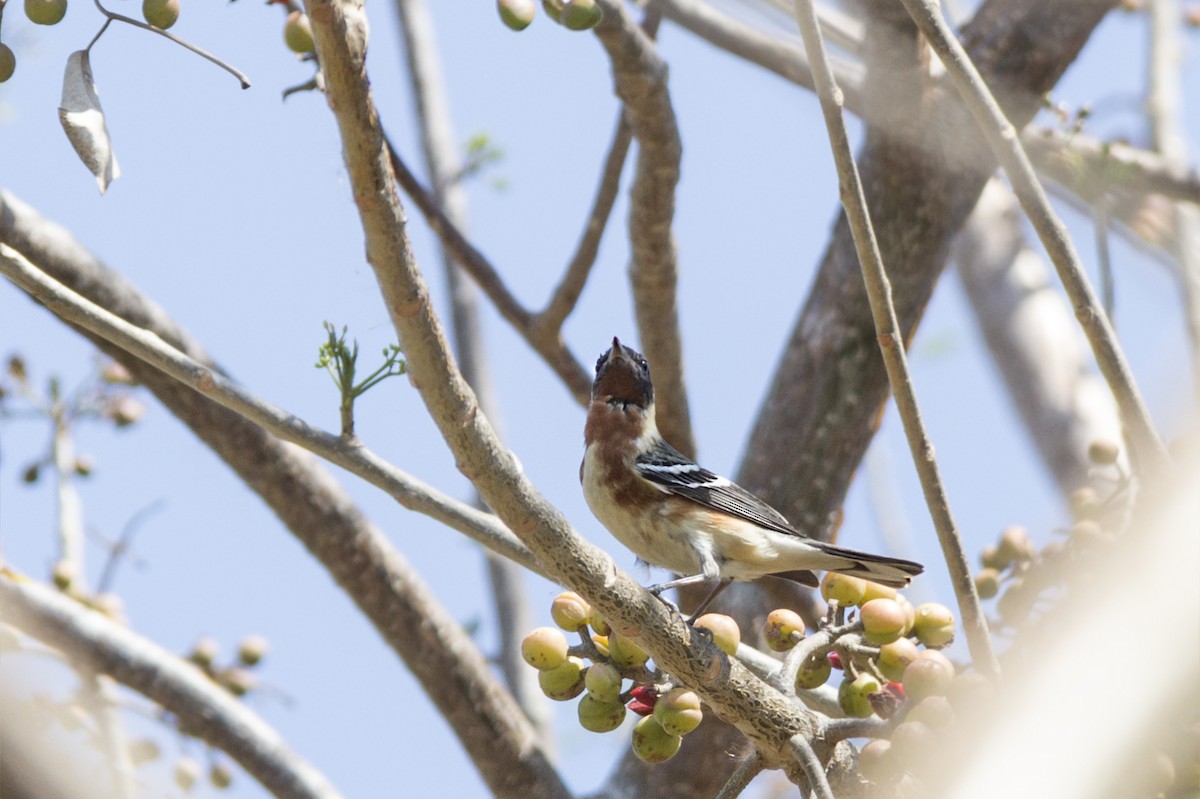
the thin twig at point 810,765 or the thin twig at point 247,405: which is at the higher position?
the thin twig at point 247,405

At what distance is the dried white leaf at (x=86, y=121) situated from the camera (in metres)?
2.40

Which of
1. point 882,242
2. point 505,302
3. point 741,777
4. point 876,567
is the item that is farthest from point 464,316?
point 741,777

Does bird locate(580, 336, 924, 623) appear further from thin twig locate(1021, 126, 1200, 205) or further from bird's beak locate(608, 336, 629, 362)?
thin twig locate(1021, 126, 1200, 205)

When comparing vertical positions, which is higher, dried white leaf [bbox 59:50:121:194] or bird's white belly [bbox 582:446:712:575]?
dried white leaf [bbox 59:50:121:194]

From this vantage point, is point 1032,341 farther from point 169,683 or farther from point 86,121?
point 86,121

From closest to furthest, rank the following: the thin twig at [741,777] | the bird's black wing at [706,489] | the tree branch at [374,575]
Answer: the thin twig at [741,777] → the bird's black wing at [706,489] → the tree branch at [374,575]

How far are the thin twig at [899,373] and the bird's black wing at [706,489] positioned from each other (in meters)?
1.21

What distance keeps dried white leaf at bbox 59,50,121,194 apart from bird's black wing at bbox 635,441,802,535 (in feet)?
7.02

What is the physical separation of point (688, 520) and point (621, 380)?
725 mm

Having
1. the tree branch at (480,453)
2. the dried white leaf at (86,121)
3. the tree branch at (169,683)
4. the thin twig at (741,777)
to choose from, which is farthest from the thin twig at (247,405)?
the tree branch at (169,683)

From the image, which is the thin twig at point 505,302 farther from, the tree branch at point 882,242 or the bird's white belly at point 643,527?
the bird's white belly at point 643,527

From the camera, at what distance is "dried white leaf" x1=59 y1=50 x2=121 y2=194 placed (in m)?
2.40

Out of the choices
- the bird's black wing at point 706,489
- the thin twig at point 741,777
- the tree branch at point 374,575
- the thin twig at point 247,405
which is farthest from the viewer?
the tree branch at point 374,575

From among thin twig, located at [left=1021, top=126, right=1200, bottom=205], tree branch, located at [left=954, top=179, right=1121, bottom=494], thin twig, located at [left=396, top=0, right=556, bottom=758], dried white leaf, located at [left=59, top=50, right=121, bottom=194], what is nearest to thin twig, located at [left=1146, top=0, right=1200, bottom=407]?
thin twig, located at [left=1021, top=126, right=1200, bottom=205]
